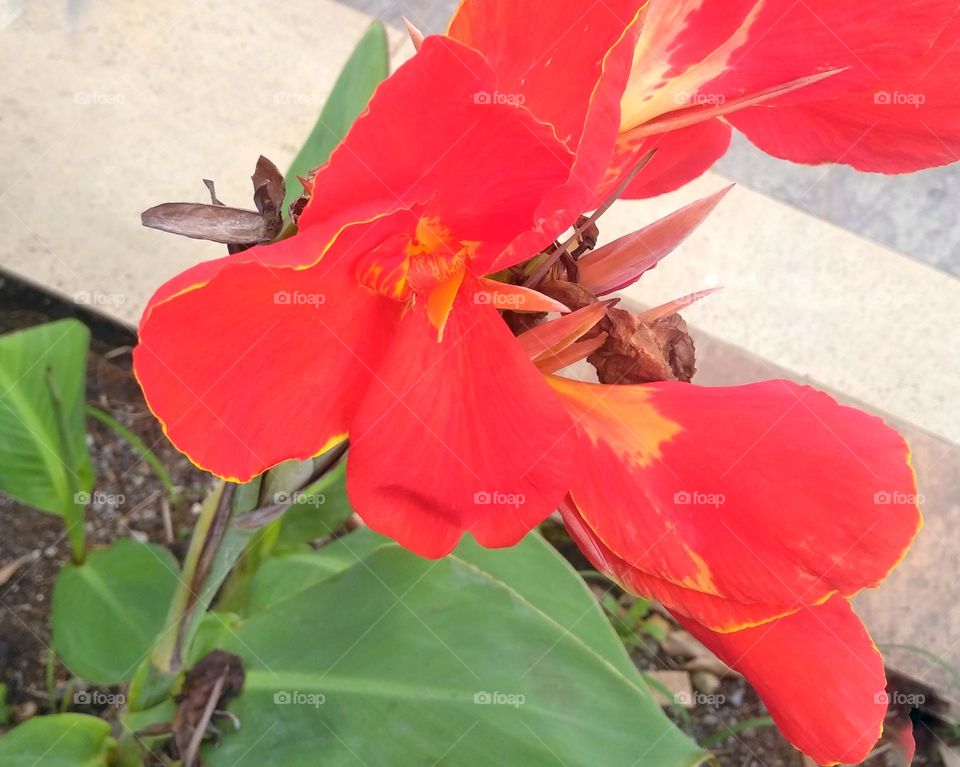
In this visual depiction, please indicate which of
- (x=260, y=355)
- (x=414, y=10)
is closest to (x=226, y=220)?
(x=260, y=355)

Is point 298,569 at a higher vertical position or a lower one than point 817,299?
lower

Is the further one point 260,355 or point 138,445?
point 138,445

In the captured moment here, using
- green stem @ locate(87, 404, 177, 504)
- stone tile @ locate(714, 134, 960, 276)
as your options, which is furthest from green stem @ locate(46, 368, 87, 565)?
stone tile @ locate(714, 134, 960, 276)

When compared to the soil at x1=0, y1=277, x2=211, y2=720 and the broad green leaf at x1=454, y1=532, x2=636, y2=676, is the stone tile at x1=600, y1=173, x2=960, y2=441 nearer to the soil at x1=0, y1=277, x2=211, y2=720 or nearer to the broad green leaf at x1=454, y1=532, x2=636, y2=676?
the broad green leaf at x1=454, y1=532, x2=636, y2=676

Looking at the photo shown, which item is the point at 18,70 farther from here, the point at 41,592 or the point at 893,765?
the point at 893,765

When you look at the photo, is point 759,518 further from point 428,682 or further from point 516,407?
point 428,682

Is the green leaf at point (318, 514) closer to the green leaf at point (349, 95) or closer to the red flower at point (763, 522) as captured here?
the green leaf at point (349, 95)
